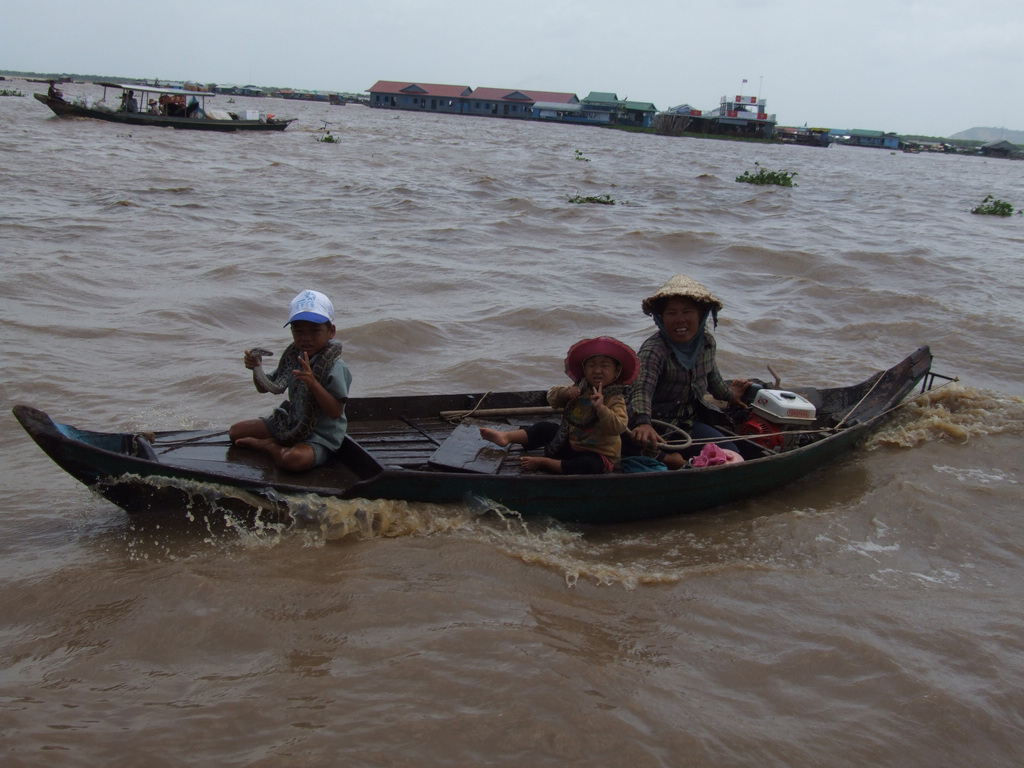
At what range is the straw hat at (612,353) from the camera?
13.4 feet

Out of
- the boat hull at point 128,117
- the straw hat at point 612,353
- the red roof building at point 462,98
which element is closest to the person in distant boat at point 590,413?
the straw hat at point 612,353

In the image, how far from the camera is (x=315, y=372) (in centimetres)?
405

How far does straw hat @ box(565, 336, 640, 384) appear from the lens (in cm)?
407

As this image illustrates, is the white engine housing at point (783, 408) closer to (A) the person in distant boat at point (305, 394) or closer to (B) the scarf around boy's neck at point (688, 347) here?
(B) the scarf around boy's neck at point (688, 347)

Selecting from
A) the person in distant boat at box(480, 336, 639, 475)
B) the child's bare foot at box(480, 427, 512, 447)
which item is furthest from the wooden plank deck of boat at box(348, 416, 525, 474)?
the person in distant boat at box(480, 336, 639, 475)

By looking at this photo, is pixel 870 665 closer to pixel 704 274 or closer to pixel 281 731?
pixel 281 731

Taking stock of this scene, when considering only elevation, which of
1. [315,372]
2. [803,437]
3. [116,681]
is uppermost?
[315,372]

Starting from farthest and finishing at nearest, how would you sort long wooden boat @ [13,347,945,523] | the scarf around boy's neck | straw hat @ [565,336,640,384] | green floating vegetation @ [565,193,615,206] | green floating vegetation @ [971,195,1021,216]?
1. green floating vegetation @ [971,195,1021,216]
2. green floating vegetation @ [565,193,615,206]
3. the scarf around boy's neck
4. straw hat @ [565,336,640,384]
5. long wooden boat @ [13,347,945,523]

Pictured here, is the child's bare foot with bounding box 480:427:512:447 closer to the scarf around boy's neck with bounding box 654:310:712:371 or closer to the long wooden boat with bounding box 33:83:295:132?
the scarf around boy's neck with bounding box 654:310:712:371

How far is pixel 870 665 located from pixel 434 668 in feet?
6.01

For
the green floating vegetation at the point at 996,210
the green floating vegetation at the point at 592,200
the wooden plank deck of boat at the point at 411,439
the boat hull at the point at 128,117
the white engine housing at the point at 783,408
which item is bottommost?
the wooden plank deck of boat at the point at 411,439

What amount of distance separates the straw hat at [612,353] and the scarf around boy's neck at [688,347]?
700 mm

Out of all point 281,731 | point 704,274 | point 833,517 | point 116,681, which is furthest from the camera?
point 704,274

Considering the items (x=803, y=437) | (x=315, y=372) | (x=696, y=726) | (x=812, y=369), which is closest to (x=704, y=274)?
(x=812, y=369)
